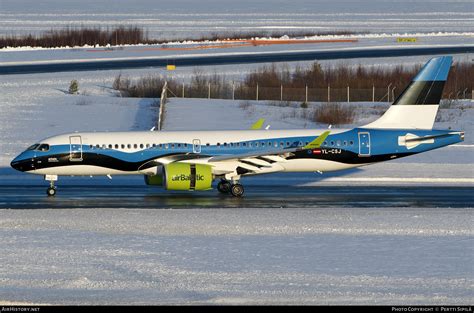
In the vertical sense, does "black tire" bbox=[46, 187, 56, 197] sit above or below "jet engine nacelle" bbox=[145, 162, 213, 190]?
below

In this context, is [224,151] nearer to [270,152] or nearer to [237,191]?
[237,191]

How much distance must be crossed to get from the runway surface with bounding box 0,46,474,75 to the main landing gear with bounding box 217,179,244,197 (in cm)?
4041

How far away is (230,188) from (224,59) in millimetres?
45685

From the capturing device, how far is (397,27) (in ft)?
451

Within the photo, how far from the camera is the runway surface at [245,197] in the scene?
3669 cm

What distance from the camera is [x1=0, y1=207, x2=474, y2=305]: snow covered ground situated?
71.6 ft

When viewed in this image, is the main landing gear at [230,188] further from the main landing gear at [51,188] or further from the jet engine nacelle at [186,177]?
the main landing gear at [51,188]

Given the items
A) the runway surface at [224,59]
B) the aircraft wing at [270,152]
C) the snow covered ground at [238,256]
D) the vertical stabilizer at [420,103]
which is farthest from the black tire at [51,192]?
the runway surface at [224,59]

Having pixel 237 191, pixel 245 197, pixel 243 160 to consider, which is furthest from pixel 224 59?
pixel 245 197
